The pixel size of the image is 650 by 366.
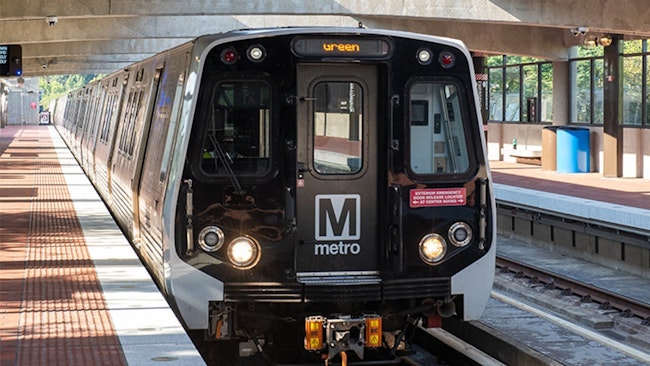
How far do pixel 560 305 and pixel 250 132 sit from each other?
225 inches

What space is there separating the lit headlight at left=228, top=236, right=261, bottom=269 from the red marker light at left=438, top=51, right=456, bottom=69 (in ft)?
6.59

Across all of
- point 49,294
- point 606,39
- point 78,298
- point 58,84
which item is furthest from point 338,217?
point 58,84

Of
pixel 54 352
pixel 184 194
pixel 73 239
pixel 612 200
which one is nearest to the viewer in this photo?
pixel 54 352

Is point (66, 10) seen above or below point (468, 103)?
above

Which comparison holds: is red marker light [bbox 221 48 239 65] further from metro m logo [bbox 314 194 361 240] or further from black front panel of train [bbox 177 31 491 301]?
metro m logo [bbox 314 194 361 240]

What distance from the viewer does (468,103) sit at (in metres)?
8.95

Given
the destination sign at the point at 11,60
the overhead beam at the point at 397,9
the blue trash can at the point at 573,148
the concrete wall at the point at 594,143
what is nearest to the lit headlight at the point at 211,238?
the overhead beam at the point at 397,9

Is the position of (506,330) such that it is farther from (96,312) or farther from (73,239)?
(73,239)

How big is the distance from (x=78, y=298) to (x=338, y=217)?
2.40 meters

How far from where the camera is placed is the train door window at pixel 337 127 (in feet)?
28.5

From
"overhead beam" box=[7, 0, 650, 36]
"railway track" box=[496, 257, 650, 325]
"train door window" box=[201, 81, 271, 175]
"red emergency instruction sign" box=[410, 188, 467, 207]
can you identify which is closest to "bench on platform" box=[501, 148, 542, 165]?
"overhead beam" box=[7, 0, 650, 36]

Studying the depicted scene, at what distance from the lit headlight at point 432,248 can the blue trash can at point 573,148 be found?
852 inches

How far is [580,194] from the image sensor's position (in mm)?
23094

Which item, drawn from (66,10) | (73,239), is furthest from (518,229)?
(66,10)
